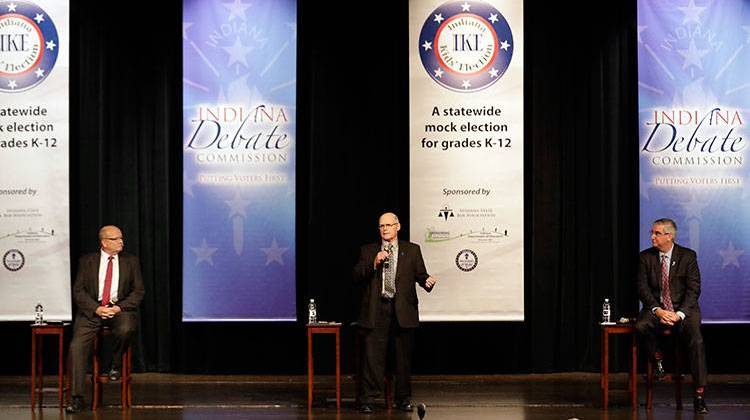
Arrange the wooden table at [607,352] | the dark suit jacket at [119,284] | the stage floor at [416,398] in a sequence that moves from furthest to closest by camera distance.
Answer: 1. the dark suit jacket at [119,284]
2. the wooden table at [607,352]
3. the stage floor at [416,398]

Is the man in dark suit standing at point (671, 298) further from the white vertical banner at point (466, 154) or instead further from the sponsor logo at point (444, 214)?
the sponsor logo at point (444, 214)

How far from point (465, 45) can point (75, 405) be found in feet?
13.9

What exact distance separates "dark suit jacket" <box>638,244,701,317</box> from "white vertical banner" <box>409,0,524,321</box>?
176 cm

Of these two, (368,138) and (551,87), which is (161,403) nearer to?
(368,138)

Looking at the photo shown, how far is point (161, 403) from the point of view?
8.18 metres

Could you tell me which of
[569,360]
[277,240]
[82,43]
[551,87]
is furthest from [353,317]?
[82,43]

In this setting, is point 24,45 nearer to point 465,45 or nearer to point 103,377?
point 103,377

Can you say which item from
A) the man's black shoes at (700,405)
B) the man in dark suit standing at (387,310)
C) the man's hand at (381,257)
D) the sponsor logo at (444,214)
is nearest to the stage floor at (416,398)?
the man's black shoes at (700,405)

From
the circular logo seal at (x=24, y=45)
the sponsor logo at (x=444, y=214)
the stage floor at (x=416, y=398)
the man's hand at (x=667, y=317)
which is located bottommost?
the stage floor at (x=416, y=398)

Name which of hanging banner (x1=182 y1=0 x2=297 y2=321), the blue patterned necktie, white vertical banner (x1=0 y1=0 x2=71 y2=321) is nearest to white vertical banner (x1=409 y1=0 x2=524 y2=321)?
hanging banner (x1=182 y1=0 x2=297 y2=321)

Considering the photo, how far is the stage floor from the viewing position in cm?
766

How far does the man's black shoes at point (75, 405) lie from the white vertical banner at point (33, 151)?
1.91 metres

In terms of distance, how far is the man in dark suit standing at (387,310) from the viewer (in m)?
7.78

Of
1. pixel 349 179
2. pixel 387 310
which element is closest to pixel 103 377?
pixel 387 310
